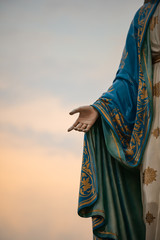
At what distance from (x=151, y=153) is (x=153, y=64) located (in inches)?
24.3

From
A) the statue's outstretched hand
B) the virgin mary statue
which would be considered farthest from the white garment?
the statue's outstretched hand

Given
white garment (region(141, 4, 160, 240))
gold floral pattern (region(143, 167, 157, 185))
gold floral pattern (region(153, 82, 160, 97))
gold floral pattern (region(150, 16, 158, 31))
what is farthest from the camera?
gold floral pattern (region(150, 16, 158, 31))

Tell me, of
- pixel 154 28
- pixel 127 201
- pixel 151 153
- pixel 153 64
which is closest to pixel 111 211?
pixel 127 201

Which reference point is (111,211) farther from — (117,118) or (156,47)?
(156,47)

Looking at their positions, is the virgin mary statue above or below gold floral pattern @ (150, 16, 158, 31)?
below

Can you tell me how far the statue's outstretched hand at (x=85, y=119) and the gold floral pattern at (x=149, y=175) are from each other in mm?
423

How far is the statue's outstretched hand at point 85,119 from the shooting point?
93.1 inches

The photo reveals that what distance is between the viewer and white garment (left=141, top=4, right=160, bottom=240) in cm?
204

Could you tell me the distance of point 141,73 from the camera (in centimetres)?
249

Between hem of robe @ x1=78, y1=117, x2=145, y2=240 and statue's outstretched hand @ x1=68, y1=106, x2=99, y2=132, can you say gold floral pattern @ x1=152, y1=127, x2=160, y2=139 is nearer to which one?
hem of robe @ x1=78, y1=117, x2=145, y2=240

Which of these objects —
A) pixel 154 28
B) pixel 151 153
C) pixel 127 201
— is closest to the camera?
pixel 151 153

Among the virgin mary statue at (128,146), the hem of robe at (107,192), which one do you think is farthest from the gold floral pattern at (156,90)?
the hem of robe at (107,192)

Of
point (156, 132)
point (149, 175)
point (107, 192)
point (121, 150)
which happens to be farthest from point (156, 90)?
point (107, 192)

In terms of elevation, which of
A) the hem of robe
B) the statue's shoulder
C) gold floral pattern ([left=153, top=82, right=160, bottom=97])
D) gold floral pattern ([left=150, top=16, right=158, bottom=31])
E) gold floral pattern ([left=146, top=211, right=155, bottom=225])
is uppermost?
the statue's shoulder
